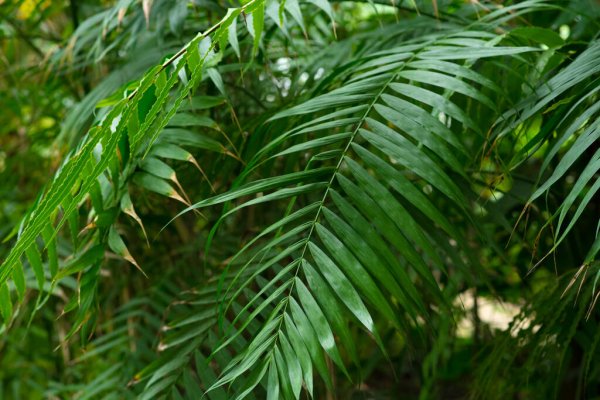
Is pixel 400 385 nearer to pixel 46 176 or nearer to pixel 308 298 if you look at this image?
pixel 46 176

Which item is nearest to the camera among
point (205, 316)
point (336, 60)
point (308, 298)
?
point (308, 298)

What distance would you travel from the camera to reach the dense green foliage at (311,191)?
0.57m

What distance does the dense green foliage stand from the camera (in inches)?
22.3

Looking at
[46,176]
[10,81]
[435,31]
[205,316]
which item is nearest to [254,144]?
[205,316]

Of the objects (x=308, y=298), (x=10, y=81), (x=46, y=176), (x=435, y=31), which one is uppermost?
(x=10, y=81)

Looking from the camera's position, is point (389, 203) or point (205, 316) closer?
point (389, 203)

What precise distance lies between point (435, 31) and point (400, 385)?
2.81ft

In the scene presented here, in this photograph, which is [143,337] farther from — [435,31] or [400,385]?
[400,385]

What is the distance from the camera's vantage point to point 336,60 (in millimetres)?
948

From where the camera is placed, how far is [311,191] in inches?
24.3

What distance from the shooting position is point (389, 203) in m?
0.59

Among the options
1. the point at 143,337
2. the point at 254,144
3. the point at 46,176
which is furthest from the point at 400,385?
the point at 254,144

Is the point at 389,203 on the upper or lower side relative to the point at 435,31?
lower

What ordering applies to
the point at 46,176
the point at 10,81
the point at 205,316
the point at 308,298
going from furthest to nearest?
the point at 10,81 → the point at 46,176 → the point at 205,316 → the point at 308,298
